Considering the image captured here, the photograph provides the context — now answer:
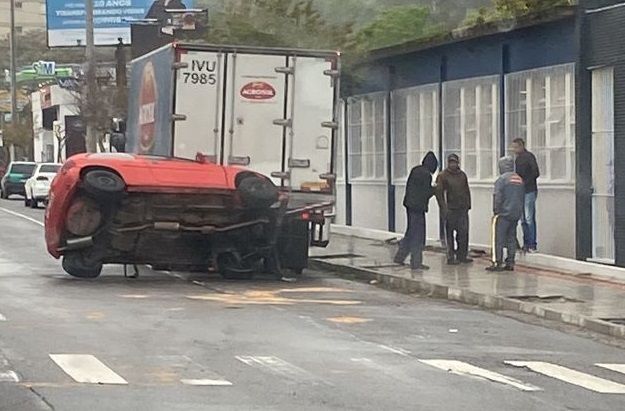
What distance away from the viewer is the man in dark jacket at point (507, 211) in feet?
68.4

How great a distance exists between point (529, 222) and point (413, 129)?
6487 mm

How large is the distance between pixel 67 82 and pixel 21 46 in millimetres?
66622

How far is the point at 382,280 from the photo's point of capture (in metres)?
21.2

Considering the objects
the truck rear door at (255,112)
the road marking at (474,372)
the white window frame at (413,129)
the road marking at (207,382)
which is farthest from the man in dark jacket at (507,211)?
the road marking at (207,382)

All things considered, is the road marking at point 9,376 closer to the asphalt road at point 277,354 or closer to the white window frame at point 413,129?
the asphalt road at point 277,354

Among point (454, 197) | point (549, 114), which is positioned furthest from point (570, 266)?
point (549, 114)

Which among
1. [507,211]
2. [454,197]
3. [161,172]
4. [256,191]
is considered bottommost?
[507,211]

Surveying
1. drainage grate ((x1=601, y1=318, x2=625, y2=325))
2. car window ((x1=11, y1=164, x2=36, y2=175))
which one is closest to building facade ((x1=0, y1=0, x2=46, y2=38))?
car window ((x1=11, y1=164, x2=36, y2=175))

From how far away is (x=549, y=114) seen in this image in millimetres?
23312

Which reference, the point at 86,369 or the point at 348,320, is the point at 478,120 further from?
the point at 86,369

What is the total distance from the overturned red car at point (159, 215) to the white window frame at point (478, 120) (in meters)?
5.90

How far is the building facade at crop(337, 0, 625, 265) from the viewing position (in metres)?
21.5

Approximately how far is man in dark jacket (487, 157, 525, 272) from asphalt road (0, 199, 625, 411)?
2387mm

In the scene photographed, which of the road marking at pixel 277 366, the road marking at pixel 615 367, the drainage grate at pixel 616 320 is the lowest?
the road marking at pixel 615 367
